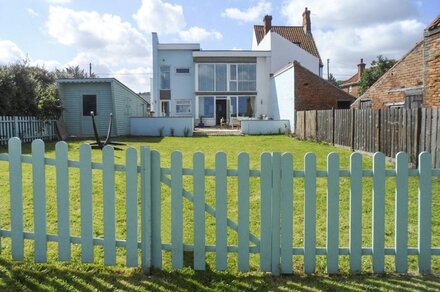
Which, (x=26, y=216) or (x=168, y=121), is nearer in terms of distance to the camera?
(x=26, y=216)

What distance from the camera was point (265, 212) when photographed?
3.61 m

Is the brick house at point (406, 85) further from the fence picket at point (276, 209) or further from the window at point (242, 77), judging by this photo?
the window at point (242, 77)

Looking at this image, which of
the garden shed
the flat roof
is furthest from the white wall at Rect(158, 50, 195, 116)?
the garden shed

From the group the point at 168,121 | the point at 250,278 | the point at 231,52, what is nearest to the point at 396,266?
the point at 250,278

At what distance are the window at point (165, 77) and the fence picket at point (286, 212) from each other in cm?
3258

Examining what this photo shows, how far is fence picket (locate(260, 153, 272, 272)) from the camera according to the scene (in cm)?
354

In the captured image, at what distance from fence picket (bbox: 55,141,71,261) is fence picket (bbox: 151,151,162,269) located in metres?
0.77

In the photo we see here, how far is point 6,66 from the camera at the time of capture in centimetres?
1961

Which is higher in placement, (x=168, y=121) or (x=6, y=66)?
(x=6, y=66)

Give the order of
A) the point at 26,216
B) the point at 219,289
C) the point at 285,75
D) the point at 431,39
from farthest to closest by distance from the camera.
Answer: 1. the point at 285,75
2. the point at 431,39
3. the point at 26,216
4. the point at 219,289

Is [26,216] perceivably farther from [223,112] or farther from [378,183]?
[223,112]

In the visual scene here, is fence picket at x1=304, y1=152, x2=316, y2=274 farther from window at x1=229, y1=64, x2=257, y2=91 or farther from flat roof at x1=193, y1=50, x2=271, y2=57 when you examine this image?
window at x1=229, y1=64, x2=257, y2=91

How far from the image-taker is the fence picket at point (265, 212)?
354 cm

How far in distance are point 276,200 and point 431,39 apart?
8.18 m
